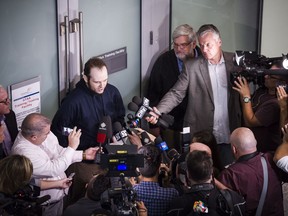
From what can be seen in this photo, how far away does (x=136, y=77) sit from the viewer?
6.63 m

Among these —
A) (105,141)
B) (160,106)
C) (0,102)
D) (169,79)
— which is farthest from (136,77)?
(0,102)

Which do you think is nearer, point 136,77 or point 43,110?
point 43,110

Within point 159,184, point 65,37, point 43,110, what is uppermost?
point 65,37

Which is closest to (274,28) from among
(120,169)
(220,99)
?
(220,99)

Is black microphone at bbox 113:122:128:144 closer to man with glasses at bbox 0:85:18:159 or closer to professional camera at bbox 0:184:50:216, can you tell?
man with glasses at bbox 0:85:18:159

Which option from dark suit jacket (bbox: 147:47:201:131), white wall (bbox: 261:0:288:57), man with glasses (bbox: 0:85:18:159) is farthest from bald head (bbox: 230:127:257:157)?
white wall (bbox: 261:0:288:57)

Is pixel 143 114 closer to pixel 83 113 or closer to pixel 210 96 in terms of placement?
pixel 83 113

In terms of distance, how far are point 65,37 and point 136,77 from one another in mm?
1096

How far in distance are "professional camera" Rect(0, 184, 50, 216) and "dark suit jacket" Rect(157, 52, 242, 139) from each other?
6.23ft

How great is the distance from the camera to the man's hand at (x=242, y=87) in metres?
5.43

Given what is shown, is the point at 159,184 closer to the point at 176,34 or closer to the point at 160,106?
the point at 160,106

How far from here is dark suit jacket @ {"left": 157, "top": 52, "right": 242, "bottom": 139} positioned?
561 centimetres

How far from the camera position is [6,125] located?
499 cm

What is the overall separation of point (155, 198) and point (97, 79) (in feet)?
4.74
